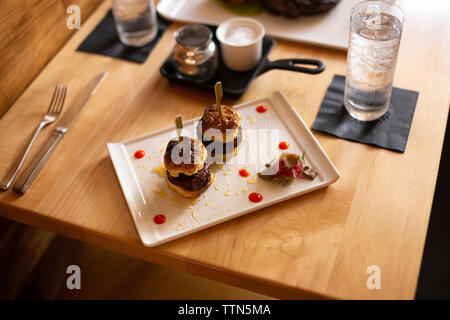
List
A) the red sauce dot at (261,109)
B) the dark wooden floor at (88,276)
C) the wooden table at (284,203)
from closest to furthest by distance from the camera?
the wooden table at (284,203) → the red sauce dot at (261,109) → the dark wooden floor at (88,276)

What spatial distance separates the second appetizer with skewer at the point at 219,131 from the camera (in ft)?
3.29

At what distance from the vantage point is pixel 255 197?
97 centimetres

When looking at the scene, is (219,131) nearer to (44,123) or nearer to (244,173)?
(244,173)

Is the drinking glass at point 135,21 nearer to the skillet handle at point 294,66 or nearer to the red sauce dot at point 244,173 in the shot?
the skillet handle at point 294,66

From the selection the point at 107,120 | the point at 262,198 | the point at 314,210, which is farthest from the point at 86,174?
the point at 314,210

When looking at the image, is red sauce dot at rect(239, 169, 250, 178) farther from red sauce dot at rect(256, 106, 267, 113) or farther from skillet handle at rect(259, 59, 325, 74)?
skillet handle at rect(259, 59, 325, 74)

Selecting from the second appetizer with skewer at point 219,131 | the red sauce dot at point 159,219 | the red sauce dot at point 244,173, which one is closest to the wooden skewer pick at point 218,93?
the second appetizer with skewer at point 219,131

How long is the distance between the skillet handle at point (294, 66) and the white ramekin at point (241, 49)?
1.8 inches

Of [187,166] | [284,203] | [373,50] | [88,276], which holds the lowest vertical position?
[88,276]

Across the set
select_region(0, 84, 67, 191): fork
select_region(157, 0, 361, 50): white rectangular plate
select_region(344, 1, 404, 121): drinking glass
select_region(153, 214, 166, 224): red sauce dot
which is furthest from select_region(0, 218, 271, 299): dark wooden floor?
select_region(157, 0, 361, 50): white rectangular plate

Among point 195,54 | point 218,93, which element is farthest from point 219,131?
point 195,54

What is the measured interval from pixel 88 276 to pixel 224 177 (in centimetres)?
60

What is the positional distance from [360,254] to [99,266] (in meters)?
0.82

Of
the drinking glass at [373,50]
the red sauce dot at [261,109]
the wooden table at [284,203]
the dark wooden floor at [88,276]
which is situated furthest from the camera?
the dark wooden floor at [88,276]
